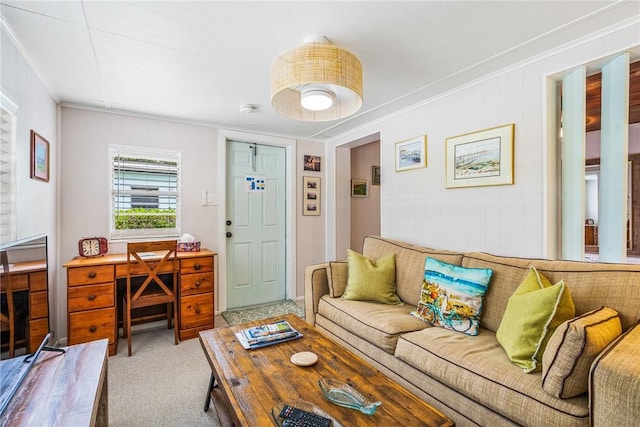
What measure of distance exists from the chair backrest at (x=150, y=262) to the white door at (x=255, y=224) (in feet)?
3.04

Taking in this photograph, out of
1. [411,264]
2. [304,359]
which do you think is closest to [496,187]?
[411,264]

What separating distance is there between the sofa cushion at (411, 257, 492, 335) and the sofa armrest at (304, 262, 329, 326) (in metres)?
0.83

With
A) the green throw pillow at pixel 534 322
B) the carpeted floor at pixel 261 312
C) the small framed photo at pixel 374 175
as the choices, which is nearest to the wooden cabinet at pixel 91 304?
the carpeted floor at pixel 261 312

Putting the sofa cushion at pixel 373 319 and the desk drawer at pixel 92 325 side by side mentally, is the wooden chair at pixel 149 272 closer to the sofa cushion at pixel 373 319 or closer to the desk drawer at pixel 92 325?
the desk drawer at pixel 92 325

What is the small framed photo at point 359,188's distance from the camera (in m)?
4.42

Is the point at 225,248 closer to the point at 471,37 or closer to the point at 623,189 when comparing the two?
the point at 471,37

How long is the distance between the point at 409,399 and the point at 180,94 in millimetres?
2703

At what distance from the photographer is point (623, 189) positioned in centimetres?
173

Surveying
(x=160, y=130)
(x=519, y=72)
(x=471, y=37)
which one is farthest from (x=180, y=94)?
(x=519, y=72)

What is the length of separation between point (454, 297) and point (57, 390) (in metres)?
2.03

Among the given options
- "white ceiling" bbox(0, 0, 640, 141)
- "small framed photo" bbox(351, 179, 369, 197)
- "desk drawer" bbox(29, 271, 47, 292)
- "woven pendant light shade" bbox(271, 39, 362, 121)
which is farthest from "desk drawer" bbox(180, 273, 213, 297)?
"small framed photo" bbox(351, 179, 369, 197)

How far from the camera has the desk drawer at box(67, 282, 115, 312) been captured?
244 centimetres

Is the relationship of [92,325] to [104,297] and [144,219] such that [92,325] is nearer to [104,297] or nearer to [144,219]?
[104,297]

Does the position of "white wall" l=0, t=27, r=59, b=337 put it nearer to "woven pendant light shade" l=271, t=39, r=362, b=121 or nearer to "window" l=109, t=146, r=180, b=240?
"window" l=109, t=146, r=180, b=240
